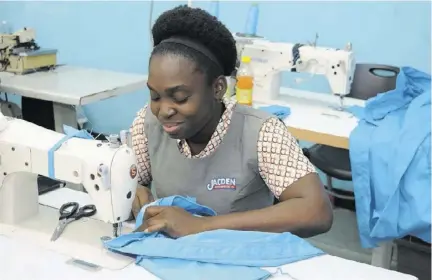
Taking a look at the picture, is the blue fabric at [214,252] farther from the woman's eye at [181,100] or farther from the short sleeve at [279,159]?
the woman's eye at [181,100]

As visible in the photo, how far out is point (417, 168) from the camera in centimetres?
Result: 224

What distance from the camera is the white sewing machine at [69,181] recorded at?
1324 mm

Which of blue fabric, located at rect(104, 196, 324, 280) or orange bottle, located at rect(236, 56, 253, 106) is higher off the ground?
orange bottle, located at rect(236, 56, 253, 106)

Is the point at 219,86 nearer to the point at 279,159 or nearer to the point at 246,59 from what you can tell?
the point at 279,159

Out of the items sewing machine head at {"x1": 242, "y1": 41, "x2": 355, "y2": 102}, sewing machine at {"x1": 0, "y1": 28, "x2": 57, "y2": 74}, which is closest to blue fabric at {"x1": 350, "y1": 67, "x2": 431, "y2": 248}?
sewing machine head at {"x1": 242, "y1": 41, "x2": 355, "y2": 102}

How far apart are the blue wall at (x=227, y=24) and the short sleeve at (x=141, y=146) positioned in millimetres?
1925

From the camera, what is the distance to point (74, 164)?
134 cm

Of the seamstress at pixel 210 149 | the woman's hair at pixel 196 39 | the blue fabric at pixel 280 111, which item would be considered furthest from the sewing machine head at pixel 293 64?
the woman's hair at pixel 196 39

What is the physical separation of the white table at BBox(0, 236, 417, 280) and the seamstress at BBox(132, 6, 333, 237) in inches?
5.7

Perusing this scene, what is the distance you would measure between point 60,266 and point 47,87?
6.02 ft

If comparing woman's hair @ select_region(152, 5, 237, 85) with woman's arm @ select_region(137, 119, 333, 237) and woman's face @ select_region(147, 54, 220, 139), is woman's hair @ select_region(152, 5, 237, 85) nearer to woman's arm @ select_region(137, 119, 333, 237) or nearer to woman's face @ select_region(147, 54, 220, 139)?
woman's face @ select_region(147, 54, 220, 139)

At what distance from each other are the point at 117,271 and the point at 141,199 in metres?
0.35

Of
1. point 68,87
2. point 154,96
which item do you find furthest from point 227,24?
point 154,96

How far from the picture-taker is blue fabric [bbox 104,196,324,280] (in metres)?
1.23
